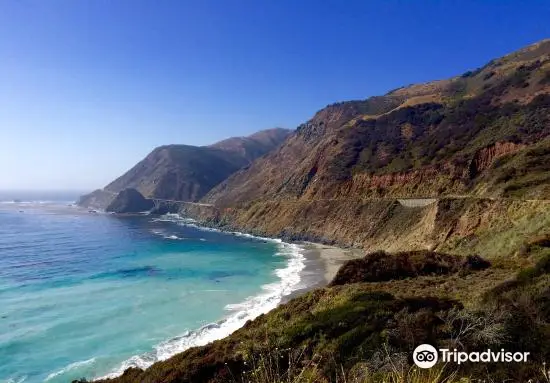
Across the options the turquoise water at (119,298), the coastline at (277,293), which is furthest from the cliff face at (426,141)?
the turquoise water at (119,298)

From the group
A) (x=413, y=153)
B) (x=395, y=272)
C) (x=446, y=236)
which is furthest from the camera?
(x=413, y=153)

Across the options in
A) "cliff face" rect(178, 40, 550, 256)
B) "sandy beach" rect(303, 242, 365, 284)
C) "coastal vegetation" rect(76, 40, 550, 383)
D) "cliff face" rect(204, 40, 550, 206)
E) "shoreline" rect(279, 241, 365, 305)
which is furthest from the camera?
"cliff face" rect(204, 40, 550, 206)

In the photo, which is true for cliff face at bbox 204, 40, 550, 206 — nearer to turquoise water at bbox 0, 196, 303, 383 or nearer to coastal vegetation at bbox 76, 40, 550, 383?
coastal vegetation at bbox 76, 40, 550, 383

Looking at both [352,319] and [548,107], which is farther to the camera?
[548,107]

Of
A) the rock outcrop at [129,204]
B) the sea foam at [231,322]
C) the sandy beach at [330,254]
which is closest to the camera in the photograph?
the sea foam at [231,322]

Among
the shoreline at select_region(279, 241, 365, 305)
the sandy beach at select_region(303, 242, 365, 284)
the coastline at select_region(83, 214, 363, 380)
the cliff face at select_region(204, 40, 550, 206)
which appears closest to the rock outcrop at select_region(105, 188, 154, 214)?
the cliff face at select_region(204, 40, 550, 206)

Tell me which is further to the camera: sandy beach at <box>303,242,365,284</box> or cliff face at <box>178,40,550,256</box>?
sandy beach at <box>303,242,365,284</box>

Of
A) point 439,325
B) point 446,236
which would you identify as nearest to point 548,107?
point 446,236

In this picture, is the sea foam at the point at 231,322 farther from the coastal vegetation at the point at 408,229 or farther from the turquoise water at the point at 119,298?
the coastal vegetation at the point at 408,229

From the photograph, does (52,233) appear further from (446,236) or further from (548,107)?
(548,107)
